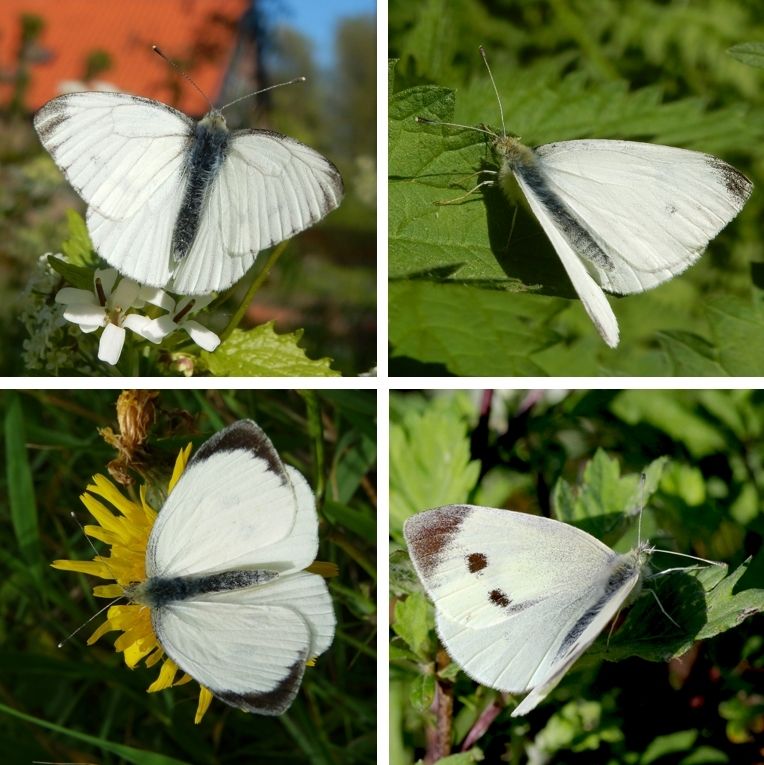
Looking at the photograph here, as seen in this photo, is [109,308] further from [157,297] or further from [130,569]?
[130,569]

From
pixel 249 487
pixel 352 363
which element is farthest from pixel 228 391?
pixel 352 363

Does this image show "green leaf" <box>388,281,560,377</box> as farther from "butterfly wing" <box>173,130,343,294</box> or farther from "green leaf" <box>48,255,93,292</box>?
"green leaf" <box>48,255,93,292</box>

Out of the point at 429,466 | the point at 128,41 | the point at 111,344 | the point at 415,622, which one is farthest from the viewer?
the point at 128,41

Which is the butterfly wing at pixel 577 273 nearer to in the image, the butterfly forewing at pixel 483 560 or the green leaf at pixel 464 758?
the butterfly forewing at pixel 483 560

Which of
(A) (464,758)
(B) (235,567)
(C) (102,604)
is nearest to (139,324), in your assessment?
(B) (235,567)

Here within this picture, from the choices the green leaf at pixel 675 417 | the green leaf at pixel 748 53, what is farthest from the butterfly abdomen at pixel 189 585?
the green leaf at pixel 748 53
